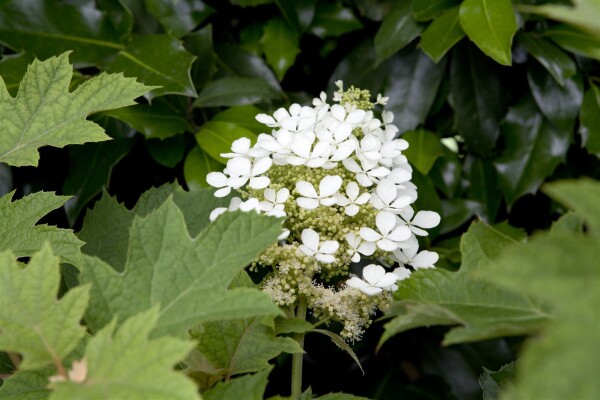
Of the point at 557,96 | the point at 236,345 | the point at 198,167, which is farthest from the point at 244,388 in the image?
the point at 557,96

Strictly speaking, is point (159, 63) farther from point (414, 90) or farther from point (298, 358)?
point (298, 358)

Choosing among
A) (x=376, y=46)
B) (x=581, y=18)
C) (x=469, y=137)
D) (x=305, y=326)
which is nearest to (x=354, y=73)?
(x=376, y=46)

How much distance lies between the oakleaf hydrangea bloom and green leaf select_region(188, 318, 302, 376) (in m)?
0.04

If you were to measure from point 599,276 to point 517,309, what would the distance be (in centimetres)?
18

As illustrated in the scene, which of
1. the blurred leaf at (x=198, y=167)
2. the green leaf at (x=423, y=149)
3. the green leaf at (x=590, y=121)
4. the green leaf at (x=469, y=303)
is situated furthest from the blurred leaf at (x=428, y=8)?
the green leaf at (x=469, y=303)

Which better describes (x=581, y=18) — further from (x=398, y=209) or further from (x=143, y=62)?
(x=143, y=62)

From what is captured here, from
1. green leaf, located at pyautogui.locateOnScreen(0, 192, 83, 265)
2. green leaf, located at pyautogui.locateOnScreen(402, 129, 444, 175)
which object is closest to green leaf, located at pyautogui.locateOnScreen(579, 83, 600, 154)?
green leaf, located at pyautogui.locateOnScreen(402, 129, 444, 175)

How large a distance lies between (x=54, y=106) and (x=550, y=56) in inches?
33.8

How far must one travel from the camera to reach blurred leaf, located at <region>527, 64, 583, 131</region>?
1321 mm

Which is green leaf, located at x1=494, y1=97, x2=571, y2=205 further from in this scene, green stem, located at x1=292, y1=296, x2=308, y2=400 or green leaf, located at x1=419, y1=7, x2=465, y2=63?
green stem, located at x1=292, y1=296, x2=308, y2=400

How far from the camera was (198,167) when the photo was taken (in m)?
1.19

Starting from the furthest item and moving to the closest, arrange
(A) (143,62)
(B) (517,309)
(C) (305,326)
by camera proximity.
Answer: (A) (143,62), (C) (305,326), (B) (517,309)

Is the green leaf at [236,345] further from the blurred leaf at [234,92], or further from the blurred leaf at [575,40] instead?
the blurred leaf at [575,40]

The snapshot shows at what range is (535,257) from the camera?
0.38m
